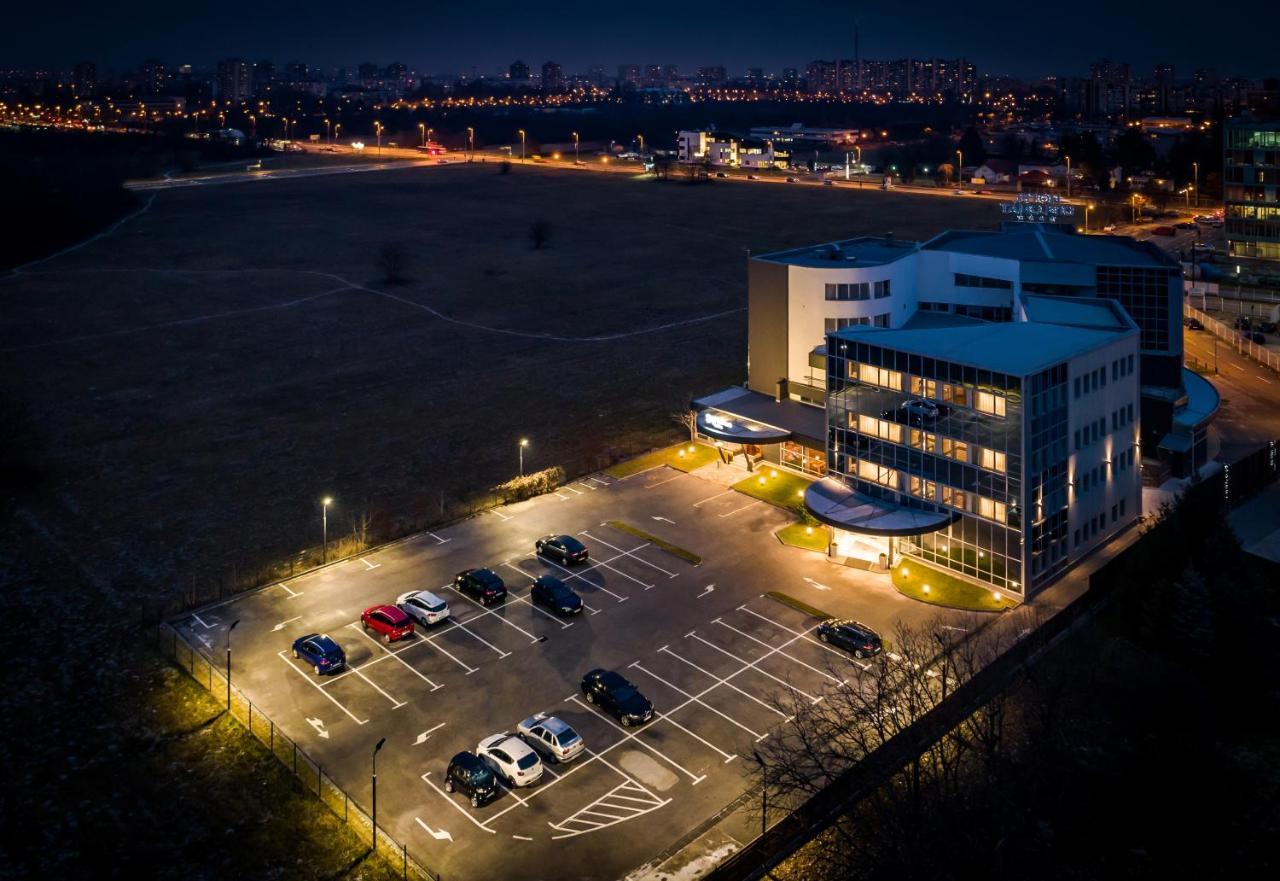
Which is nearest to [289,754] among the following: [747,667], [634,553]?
[747,667]

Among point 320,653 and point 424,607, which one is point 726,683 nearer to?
point 424,607

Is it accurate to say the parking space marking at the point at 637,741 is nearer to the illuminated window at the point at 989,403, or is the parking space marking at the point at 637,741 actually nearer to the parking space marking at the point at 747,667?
the parking space marking at the point at 747,667

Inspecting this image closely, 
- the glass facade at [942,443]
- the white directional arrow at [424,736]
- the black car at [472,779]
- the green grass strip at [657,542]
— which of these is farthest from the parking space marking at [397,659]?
the glass facade at [942,443]

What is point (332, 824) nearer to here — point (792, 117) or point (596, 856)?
point (596, 856)

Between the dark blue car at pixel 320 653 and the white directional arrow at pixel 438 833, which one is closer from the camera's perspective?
the white directional arrow at pixel 438 833

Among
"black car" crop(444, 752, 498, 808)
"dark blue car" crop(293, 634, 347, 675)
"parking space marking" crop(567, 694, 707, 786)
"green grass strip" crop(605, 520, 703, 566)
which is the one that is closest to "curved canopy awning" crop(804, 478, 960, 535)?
"green grass strip" crop(605, 520, 703, 566)

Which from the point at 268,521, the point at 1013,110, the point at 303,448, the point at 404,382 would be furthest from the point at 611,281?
the point at 1013,110
